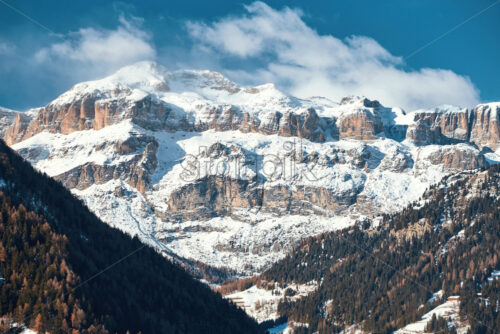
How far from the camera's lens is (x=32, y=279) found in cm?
14300

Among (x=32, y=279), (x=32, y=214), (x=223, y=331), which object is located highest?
(x=32, y=214)

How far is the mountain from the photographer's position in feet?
454

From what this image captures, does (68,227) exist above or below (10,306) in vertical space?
above

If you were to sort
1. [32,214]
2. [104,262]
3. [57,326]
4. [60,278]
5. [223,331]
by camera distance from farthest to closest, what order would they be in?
[223,331] → [104,262] → [32,214] → [60,278] → [57,326]

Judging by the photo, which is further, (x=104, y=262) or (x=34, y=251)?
(x=104, y=262)

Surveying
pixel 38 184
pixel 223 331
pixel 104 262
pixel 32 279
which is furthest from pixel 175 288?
pixel 32 279

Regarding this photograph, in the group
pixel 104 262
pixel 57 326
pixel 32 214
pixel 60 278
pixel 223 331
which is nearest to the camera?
pixel 57 326

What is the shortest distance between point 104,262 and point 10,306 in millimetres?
39036

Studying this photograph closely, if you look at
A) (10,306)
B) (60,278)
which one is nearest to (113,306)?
(60,278)

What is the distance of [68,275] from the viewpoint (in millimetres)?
146875

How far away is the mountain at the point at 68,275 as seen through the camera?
13850 cm

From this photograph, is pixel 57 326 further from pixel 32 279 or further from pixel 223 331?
pixel 223 331

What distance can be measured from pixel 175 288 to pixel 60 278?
181ft

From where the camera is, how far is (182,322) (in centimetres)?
18162
